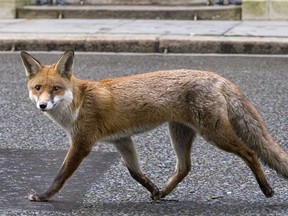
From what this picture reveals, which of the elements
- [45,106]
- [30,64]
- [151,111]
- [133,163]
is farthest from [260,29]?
[45,106]

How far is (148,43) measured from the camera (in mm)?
13531

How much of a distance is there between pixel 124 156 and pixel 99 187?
423 millimetres

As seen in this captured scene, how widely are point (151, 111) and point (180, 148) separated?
0.41 metres

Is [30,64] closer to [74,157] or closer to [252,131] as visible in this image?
[74,157]

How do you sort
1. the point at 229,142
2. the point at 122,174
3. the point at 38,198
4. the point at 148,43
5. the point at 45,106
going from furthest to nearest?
the point at 148,43, the point at 122,174, the point at 38,198, the point at 229,142, the point at 45,106

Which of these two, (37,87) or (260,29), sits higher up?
(37,87)

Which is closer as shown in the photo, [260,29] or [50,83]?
[50,83]

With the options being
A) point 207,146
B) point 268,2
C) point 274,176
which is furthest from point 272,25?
point 274,176

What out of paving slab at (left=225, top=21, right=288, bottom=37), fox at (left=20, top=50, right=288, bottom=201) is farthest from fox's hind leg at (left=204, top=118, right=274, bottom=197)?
paving slab at (left=225, top=21, right=288, bottom=37)

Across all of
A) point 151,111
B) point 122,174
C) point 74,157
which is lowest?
point 122,174

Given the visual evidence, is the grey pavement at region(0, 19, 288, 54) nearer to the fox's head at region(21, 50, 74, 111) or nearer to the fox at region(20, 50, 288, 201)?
the fox at region(20, 50, 288, 201)

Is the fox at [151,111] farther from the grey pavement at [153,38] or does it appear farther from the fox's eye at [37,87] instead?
the grey pavement at [153,38]

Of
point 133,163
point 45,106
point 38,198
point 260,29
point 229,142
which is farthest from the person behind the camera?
point 260,29

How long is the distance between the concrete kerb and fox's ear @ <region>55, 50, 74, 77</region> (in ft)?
24.6
